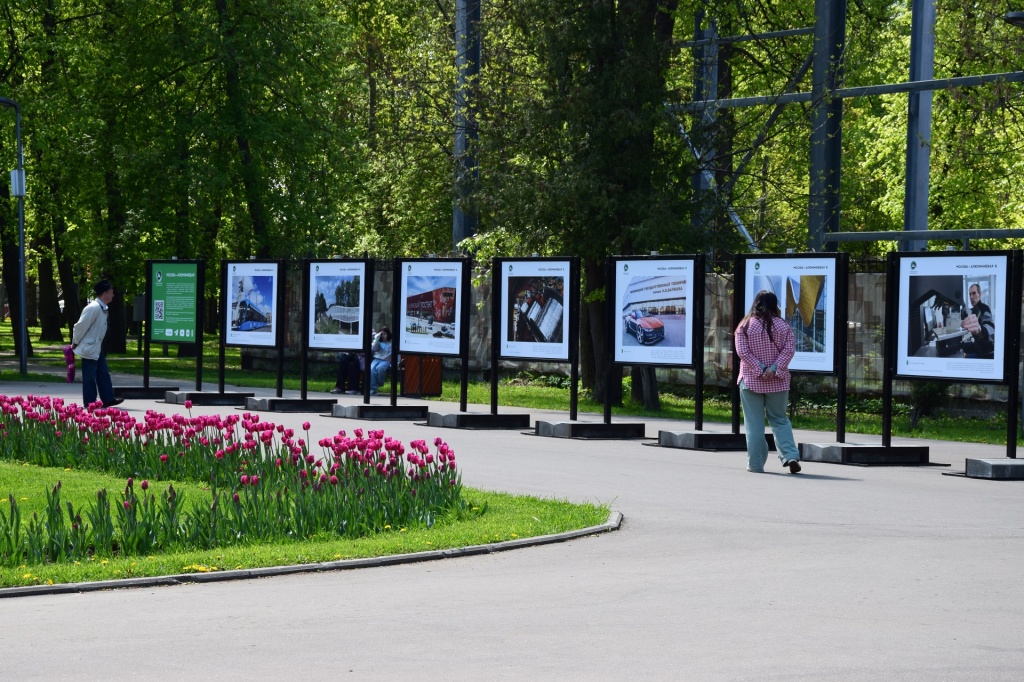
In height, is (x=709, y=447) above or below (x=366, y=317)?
below

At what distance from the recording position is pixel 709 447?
17625 mm

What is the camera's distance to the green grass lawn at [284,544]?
883 centimetres

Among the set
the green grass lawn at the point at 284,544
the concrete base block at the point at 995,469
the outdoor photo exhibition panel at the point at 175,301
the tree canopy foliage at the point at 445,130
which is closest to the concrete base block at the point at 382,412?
the outdoor photo exhibition panel at the point at 175,301

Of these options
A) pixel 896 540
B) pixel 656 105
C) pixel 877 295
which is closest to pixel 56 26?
pixel 656 105

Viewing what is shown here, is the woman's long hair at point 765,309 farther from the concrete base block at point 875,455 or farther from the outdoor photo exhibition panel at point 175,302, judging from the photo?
the outdoor photo exhibition panel at point 175,302

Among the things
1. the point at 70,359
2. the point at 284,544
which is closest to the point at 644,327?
the point at 284,544

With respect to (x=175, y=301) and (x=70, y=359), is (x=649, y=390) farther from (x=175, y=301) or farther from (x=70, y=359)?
(x=70, y=359)

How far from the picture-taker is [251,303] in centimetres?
2334

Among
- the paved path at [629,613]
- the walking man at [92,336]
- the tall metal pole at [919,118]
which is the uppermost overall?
the tall metal pole at [919,118]

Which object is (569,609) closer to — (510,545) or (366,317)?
(510,545)

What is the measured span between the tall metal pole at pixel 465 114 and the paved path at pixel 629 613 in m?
14.8

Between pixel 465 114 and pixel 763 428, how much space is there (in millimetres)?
13795

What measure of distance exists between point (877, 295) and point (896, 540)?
15275 millimetres

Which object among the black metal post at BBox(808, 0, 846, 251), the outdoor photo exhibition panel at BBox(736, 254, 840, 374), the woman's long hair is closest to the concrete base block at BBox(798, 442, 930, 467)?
the outdoor photo exhibition panel at BBox(736, 254, 840, 374)
